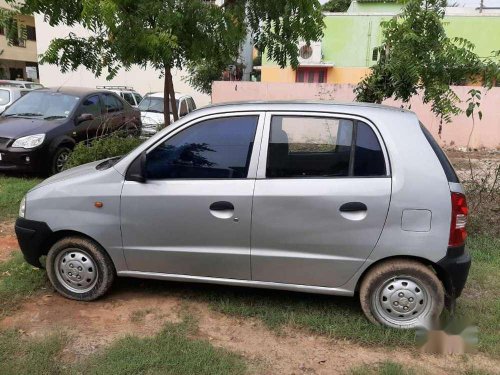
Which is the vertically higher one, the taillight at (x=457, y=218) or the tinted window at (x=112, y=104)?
the tinted window at (x=112, y=104)

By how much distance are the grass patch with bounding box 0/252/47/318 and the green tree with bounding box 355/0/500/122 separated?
4.56 metres

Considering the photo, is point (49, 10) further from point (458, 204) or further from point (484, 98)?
point (484, 98)

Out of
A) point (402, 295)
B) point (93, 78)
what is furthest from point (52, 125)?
point (93, 78)

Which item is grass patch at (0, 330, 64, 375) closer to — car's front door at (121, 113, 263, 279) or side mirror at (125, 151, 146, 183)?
car's front door at (121, 113, 263, 279)

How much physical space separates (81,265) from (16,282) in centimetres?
80

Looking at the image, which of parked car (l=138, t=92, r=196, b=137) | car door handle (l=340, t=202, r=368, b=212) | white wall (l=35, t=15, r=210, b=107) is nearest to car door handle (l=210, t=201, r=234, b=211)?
car door handle (l=340, t=202, r=368, b=212)

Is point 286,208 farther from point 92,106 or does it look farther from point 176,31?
point 92,106

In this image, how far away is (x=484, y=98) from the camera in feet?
42.9

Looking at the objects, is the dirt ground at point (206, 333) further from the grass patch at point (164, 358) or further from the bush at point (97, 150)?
the bush at point (97, 150)

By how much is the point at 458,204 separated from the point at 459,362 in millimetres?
1071

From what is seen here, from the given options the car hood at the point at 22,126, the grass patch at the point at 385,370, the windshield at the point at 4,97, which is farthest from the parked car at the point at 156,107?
the grass patch at the point at 385,370

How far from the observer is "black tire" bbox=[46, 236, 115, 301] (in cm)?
360

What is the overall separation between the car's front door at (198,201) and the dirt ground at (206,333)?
0.40m

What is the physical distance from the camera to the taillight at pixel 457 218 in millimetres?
3047
